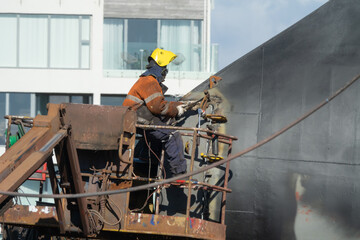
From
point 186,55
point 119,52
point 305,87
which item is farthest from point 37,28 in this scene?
A: point 305,87

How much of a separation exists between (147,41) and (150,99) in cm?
1472

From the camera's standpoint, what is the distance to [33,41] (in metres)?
21.9

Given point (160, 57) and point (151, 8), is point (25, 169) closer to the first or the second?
point (160, 57)

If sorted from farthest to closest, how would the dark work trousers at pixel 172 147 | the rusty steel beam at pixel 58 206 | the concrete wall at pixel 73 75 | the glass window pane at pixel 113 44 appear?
the glass window pane at pixel 113 44
the concrete wall at pixel 73 75
the dark work trousers at pixel 172 147
the rusty steel beam at pixel 58 206

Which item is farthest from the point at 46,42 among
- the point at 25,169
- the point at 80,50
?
the point at 25,169

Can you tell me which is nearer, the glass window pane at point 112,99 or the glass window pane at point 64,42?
the glass window pane at point 112,99

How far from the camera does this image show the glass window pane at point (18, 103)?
71.4ft

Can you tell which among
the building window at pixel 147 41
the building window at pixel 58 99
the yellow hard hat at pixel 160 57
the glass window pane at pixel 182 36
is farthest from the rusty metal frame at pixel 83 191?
the building window at pixel 58 99

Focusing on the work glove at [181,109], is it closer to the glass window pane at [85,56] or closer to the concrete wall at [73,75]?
the concrete wall at [73,75]

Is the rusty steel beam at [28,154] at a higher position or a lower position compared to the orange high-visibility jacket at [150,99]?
lower

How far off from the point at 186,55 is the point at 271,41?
43.6 ft

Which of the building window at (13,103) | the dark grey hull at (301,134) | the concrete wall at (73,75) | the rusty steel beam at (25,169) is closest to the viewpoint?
the rusty steel beam at (25,169)

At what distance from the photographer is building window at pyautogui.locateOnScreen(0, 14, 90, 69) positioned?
2177cm

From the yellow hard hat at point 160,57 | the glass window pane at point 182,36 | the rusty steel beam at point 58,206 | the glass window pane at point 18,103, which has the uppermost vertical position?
the glass window pane at point 182,36
